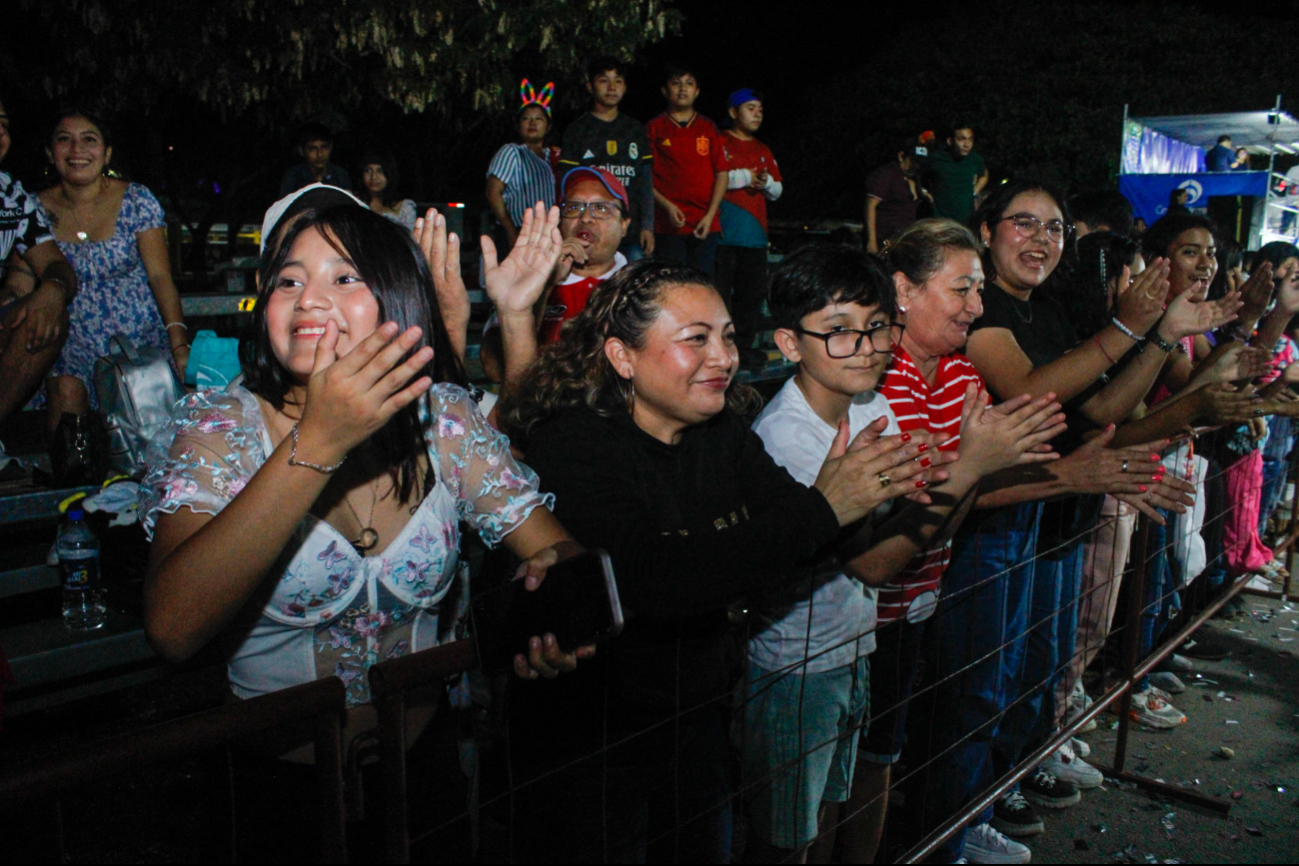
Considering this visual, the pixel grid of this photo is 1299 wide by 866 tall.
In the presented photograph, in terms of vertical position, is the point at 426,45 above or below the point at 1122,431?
above

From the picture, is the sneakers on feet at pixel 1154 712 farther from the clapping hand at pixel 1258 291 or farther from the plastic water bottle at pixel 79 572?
the plastic water bottle at pixel 79 572

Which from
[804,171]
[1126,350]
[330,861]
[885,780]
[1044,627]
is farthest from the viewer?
[804,171]

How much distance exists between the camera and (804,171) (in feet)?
93.8

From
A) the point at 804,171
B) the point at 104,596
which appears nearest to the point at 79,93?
the point at 104,596

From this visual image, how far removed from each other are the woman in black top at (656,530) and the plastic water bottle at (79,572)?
6.68 feet

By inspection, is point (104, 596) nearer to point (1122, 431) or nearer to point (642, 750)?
point (642, 750)

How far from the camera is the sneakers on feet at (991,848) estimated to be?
11.5 ft

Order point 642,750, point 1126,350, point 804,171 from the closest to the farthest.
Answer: point 642,750 < point 1126,350 < point 804,171

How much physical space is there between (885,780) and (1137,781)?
1.64 metres

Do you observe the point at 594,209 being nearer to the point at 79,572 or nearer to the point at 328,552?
the point at 79,572

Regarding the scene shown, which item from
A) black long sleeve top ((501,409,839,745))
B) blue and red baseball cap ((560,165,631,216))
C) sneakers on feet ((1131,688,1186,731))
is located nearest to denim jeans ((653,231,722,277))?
blue and red baseball cap ((560,165,631,216))

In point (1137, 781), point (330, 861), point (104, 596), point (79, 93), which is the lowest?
point (1137, 781)

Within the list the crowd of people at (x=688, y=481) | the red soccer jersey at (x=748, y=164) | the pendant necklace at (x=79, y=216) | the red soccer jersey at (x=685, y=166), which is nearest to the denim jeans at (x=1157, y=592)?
the crowd of people at (x=688, y=481)

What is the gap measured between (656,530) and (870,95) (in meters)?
27.8
